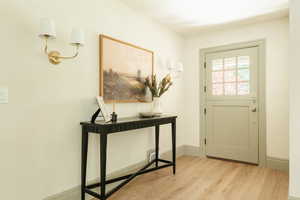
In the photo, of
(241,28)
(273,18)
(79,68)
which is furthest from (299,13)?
(79,68)

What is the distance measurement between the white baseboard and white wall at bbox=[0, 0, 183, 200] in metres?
2.42

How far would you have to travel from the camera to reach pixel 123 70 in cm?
261

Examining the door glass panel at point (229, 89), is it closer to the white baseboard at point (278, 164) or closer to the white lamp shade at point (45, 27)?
the white baseboard at point (278, 164)

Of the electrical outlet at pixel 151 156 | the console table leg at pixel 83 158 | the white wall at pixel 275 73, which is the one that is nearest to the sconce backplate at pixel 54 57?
the console table leg at pixel 83 158

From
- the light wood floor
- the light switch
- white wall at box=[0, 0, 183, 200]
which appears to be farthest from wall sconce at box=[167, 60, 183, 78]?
the light switch

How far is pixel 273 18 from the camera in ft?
10.3

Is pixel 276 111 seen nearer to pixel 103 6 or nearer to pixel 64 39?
pixel 103 6

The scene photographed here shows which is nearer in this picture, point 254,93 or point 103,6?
point 103,6

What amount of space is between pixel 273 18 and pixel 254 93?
121 cm

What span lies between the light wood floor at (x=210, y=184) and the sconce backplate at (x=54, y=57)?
1.58m

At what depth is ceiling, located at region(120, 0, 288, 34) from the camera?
8.66ft

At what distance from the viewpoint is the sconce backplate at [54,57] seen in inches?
71.6

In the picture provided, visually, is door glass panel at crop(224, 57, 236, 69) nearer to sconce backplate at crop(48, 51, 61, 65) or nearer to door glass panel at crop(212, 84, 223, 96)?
door glass panel at crop(212, 84, 223, 96)

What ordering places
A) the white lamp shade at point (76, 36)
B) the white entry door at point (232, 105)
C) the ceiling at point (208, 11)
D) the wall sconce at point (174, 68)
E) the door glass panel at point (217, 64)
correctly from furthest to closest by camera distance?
1. the door glass panel at point (217, 64)
2. the wall sconce at point (174, 68)
3. the white entry door at point (232, 105)
4. the ceiling at point (208, 11)
5. the white lamp shade at point (76, 36)
